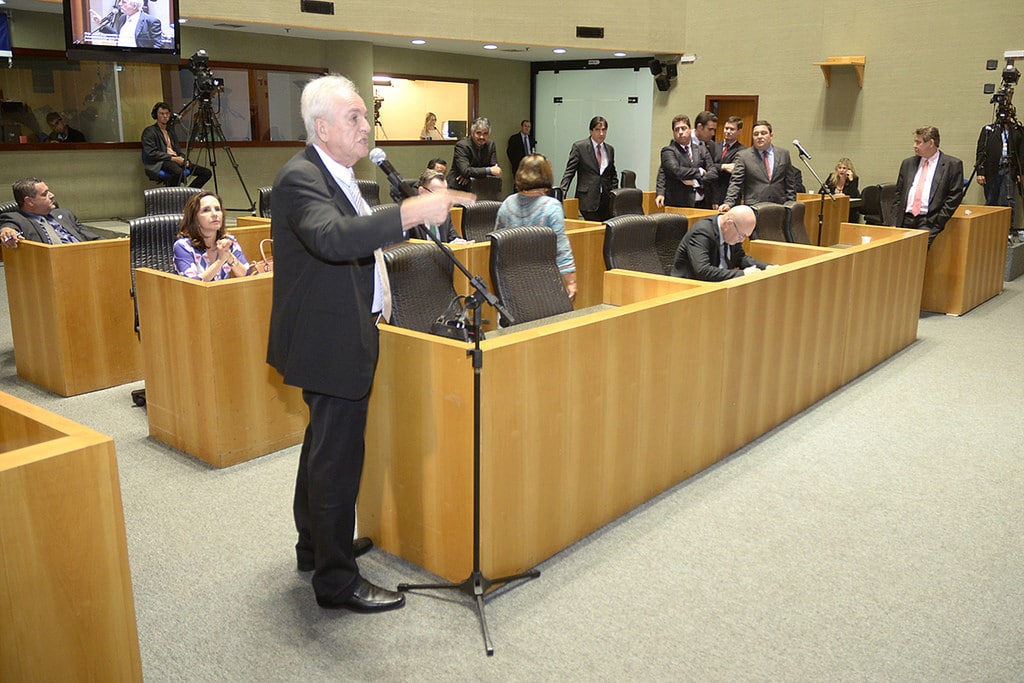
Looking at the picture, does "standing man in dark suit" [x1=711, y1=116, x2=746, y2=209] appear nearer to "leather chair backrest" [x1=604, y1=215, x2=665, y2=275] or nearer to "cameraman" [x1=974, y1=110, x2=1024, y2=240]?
"cameraman" [x1=974, y1=110, x2=1024, y2=240]

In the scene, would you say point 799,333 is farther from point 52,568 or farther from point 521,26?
point 521,26

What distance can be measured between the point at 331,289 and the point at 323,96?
53 cm

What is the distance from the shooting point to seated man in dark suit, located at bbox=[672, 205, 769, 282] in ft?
15.1

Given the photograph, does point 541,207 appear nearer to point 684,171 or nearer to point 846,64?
A: point 684,171

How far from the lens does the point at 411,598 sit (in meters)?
2.97

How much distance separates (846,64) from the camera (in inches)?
440

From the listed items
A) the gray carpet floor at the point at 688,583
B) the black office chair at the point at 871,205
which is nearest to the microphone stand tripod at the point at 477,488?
the gray carpet floor at the point at 688,583

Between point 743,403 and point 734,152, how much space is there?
15.2ft

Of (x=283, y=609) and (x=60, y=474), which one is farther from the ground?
(x=60, y=474)

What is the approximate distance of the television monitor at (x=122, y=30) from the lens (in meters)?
7.52

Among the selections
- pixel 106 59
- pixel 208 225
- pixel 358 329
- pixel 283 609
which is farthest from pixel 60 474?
pixel 106 59

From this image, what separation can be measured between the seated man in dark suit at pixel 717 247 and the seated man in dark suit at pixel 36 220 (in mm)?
3617

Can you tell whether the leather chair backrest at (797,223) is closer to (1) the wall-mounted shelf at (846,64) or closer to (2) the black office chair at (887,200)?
(2) the black office chair at (887,200)

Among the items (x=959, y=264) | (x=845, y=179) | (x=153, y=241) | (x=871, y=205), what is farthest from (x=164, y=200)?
(x=845, y=179)
